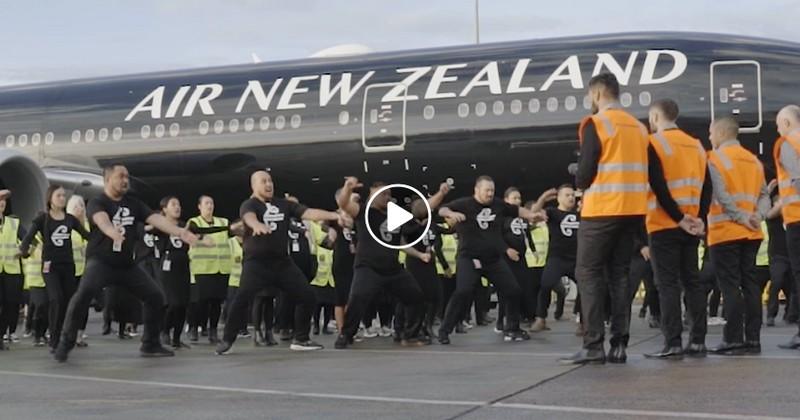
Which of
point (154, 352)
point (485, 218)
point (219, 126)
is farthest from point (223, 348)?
point (219, 126)

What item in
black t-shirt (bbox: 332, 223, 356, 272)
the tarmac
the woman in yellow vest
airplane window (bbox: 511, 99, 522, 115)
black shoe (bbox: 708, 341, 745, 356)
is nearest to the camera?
the tarmac

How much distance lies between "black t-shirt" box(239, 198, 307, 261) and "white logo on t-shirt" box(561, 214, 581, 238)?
3.27 meters

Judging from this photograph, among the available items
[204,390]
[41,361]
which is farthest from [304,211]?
[204,390]

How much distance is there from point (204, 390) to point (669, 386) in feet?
8.74

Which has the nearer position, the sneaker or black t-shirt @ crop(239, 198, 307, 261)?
black t-shirt @ crop(239, 198, 307, 261)

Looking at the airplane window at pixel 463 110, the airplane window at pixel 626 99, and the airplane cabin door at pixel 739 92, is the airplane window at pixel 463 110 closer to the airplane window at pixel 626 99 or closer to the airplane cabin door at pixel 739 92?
the airplane window at pixel 626 99

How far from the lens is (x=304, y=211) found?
33.3ft

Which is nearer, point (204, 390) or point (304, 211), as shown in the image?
point (204, 390)

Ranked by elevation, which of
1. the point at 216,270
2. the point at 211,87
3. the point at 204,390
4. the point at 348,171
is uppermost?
the point at 211,87

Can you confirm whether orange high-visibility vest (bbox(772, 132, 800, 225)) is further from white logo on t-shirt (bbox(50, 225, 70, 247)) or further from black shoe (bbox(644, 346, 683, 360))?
white logo on t-shirt (bbox(50, 225, 70, 247))

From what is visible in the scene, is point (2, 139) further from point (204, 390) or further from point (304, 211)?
point (204, 390)

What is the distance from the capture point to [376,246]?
35.2ft

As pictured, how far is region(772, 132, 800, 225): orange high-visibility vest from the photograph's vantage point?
8.80 meters

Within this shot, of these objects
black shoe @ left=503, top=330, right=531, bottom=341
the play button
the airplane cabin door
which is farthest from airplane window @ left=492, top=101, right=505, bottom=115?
black shoe @ left=503, top=330, right=531, bottom=341
